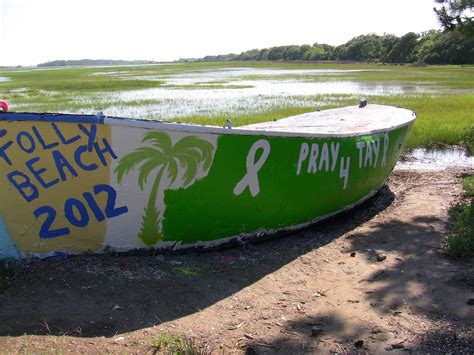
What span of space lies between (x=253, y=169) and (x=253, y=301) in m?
1.19

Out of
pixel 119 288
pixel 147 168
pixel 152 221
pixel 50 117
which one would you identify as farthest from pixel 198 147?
pixel 119 288

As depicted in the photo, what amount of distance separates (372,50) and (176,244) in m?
81.6

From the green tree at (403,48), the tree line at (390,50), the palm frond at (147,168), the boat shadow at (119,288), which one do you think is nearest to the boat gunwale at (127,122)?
the palm frond at (147,168)

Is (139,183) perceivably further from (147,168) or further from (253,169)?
(253,169)

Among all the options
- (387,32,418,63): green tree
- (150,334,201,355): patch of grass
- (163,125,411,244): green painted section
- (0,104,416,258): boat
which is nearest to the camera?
(150,334,201,355): patch of grass

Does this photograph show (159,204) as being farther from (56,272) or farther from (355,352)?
(355,352)

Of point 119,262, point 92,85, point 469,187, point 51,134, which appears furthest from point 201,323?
point 92,85

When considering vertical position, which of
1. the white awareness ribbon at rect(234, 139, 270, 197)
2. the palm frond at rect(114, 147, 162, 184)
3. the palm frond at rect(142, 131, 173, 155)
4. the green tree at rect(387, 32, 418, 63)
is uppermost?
the green tree at rect(387, 32, 418, 63)

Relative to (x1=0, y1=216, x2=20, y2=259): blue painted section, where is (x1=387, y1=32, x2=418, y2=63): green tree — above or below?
above

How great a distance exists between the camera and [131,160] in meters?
3.49

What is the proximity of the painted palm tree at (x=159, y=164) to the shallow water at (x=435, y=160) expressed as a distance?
5718 millimetres

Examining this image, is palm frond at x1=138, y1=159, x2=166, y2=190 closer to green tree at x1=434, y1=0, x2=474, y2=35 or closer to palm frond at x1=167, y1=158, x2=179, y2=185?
palm frond at x1=167, y1=158, x2=179, y2=185

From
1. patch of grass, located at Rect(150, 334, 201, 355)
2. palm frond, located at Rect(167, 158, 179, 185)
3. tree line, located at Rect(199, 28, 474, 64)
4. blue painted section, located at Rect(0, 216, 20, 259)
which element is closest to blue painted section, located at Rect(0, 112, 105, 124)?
palm frond, located at Rect(167, 158, 179, 185)

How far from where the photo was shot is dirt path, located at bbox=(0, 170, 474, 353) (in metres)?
2.76
